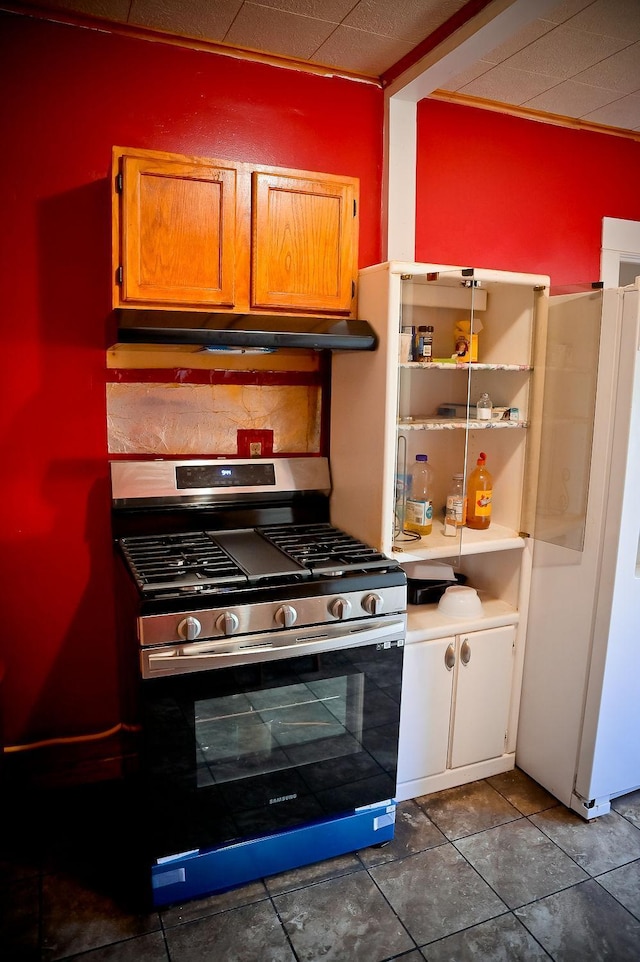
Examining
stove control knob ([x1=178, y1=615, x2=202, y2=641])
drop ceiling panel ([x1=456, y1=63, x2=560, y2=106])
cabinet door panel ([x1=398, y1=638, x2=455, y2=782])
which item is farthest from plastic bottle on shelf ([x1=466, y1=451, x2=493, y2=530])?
drop ceiling panel ([x1=456, y1=63, x2=560, y2=106])

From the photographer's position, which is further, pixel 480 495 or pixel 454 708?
pixel 480 495

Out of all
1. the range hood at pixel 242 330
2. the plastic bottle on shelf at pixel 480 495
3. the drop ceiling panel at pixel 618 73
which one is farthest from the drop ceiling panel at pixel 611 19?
the plastic bottle on shelf at pixel 480 495

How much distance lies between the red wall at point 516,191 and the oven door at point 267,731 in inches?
64.3

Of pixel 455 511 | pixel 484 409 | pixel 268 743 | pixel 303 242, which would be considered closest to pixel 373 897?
pixel 268 743

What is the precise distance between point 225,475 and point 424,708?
109 cm

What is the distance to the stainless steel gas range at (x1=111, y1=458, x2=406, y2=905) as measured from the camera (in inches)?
71.6

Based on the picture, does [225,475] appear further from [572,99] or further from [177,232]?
[572,99]

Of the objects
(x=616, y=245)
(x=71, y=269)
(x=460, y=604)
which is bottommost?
(x=460, y=604)

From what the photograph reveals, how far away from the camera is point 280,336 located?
204 cm

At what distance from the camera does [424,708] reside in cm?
237

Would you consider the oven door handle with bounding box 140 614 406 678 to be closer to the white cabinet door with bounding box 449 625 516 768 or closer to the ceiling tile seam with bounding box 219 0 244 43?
the white cabinet door with bounding box 449 625 516 768

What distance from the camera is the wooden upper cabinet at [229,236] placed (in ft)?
6.50

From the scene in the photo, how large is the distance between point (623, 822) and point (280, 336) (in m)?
2.03

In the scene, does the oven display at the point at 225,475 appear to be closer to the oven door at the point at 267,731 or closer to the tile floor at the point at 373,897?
the oven door at the point at 267,731
